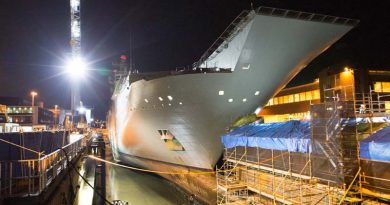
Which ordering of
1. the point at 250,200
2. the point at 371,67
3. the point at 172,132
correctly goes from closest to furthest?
the point at 250,200 < the point at 172,132 < the point at 371,67

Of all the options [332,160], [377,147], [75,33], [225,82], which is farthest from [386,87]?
[75,33]

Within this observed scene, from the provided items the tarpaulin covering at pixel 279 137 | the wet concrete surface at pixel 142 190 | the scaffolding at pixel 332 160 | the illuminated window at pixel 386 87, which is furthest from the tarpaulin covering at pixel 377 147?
the illuminated window at pixel 386 87

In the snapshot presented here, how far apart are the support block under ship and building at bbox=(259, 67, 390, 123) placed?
6.76 meters

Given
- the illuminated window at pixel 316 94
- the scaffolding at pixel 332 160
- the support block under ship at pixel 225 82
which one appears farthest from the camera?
the illuminated window at pixel 316 94

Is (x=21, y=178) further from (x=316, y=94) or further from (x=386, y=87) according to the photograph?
(x=386, y=87)

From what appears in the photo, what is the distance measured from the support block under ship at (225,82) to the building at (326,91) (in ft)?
22.2

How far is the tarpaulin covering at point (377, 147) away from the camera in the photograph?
8.62 meters

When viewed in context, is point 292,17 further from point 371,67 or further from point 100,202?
point 371,67

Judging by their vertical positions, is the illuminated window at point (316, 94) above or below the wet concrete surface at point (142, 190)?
above

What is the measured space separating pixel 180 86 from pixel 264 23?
20.3 feet

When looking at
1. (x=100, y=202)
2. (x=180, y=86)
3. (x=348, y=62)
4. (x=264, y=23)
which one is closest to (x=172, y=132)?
(x=180, y=86)

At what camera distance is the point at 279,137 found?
1265 cm

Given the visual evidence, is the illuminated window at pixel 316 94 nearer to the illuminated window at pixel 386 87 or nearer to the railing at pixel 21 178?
the illuminated window at pixel 386 87

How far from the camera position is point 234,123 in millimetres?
19922
